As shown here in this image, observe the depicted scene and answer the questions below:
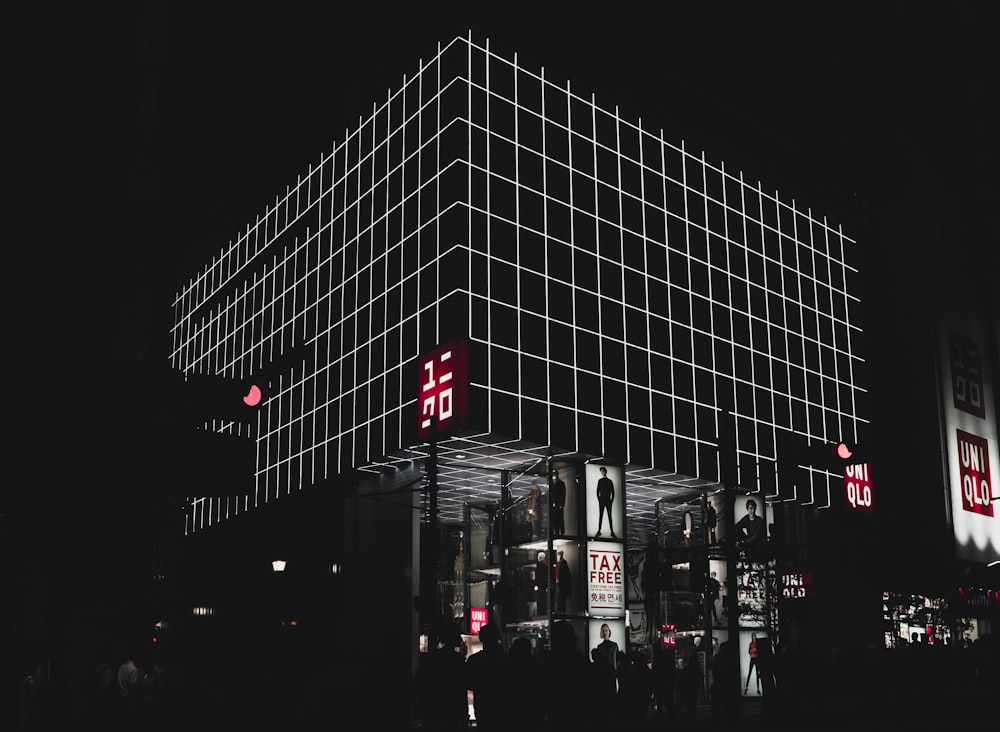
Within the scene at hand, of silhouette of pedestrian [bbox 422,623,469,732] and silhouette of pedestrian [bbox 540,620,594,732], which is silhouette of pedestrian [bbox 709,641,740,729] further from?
silhouette of pedestrian [bbox 422,623,469,732]

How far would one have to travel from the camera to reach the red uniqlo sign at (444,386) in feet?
A: 91.1

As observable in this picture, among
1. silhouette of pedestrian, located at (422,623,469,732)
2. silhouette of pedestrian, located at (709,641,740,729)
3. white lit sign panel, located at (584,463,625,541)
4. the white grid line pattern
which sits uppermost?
the white grid line pattern

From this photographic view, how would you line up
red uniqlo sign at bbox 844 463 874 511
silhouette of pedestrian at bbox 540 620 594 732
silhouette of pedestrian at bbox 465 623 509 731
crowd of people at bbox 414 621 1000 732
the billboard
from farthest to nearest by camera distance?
the billboard
red uniqlo sign at bbox 844 463 874 511
silhouette of pedestrian at bbox 540 620 594 732
crowd of people at bbox 414 621 1000 732
silhouette of pedestrian at bbox 465 623 509 731

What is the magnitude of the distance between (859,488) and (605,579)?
49.4ft

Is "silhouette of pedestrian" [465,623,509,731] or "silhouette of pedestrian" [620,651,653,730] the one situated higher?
"silhouette of pedestrian" [465,623,509,731]

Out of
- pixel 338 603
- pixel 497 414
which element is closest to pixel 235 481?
pixel 497 414

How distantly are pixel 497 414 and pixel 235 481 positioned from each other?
69.2ft

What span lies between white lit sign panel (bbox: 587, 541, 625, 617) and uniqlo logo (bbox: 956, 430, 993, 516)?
28.1m

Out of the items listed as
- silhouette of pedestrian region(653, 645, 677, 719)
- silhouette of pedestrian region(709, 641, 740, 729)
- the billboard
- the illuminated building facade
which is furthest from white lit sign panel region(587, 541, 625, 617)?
the billboard

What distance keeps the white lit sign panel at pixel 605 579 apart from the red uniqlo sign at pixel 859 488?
12.7 metres

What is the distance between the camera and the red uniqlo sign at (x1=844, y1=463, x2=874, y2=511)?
40062 millimetres

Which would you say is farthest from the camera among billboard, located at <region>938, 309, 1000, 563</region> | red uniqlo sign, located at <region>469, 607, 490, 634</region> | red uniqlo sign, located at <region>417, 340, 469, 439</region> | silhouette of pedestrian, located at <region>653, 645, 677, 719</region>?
billboard, located at <region>938, 309, 1000, 563</region>

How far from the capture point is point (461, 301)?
94.5ft

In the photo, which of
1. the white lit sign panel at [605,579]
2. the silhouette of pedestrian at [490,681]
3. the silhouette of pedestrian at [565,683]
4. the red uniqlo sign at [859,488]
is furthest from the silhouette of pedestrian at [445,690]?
the red uniqlo sign at [859,488]
